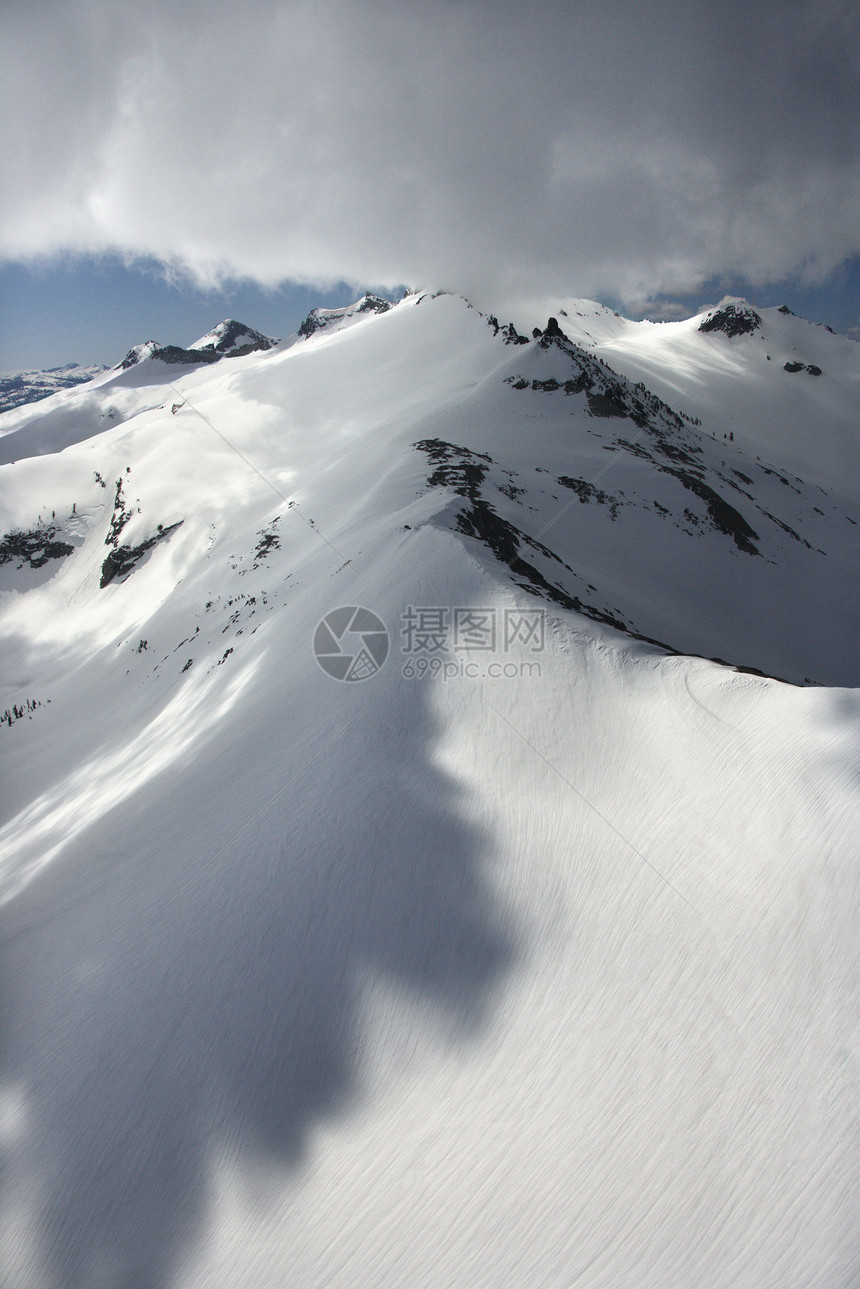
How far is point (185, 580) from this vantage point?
4041 cm

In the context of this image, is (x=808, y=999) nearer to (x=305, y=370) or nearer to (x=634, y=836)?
(x=634, y=836)

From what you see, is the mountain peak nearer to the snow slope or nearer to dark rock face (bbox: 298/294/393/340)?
the snow slope

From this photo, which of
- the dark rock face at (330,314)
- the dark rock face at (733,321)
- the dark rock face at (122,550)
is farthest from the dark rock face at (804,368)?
the dark rock face at (122,550)

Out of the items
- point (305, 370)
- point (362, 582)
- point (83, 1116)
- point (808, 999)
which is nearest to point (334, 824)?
point (83, 1116)

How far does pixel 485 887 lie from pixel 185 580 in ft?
125

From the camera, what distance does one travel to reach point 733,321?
179000mm

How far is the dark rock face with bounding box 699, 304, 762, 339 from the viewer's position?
17800 cm

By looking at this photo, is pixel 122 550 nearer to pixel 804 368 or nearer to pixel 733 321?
pixel 804 368

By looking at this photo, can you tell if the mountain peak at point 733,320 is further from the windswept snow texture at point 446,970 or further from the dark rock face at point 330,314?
the windswept snow texture at point 446,970

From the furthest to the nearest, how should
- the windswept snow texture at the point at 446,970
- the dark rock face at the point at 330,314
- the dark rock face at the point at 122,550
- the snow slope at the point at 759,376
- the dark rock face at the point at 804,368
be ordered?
the dark rock face at the point at 330,314 < the dark rock face at the point at 804,368 < the snow slope at the point at 759,376 < the dark rock face at the point at 122,550 < the windswept snow texture at the point at 446,970

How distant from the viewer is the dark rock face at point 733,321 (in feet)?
584

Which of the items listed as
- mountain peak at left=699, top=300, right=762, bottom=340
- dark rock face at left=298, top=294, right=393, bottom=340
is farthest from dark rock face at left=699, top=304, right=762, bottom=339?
dark rock face at left=298, top=294, right=393, bottom=340

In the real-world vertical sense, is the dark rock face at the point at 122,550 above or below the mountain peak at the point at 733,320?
above

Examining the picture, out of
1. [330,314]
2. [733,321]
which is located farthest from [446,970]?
[733,321]
